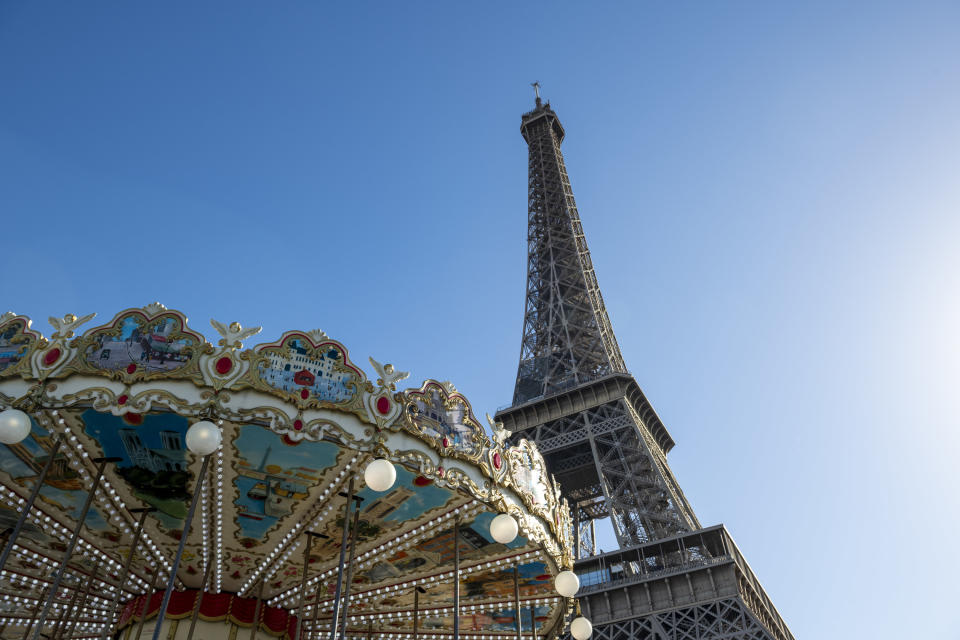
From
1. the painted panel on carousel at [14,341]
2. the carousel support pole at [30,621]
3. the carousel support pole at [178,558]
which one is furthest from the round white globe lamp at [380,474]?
the carousel support pole at [30,621]

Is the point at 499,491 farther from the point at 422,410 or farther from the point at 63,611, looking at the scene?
the point at 63,611

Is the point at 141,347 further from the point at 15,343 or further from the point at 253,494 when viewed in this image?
the point at 253,494

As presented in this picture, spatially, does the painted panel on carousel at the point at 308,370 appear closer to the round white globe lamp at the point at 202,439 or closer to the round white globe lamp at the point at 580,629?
the round white globe lamp at the point at 202,439

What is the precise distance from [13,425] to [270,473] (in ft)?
8.62

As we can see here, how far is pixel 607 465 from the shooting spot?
1236 inches

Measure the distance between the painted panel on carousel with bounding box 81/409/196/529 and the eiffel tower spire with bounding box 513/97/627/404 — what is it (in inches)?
1135

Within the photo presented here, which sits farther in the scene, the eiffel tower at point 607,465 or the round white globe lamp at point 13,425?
the eiffel tower at point 607,465

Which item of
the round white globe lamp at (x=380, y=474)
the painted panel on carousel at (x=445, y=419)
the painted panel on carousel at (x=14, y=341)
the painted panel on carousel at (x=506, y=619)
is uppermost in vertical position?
the painted panel on carousel at (x=14, y=341)

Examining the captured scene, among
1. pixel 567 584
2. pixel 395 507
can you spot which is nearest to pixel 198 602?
pixel 395 507

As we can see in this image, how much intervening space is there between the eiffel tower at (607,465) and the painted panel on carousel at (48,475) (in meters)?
19.9

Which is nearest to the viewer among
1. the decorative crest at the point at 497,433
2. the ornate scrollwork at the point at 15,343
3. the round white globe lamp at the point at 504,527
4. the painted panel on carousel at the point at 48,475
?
the ornate scrollwork at the point at 15,343

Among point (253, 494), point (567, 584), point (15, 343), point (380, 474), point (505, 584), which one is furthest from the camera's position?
point (505, 584)

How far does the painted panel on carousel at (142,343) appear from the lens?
271 inches

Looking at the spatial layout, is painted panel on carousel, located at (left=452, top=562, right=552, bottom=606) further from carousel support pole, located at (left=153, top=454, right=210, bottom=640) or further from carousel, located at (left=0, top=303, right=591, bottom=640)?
carousel support pole, located at (left=153, top=454, right=210, bottom=640)
